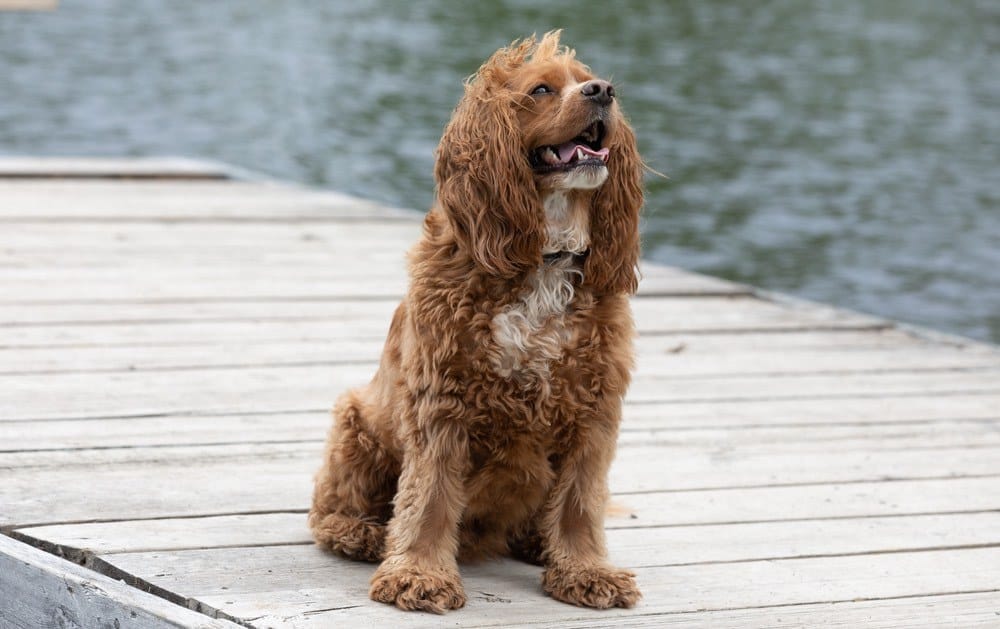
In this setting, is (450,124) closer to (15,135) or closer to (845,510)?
(845,510)

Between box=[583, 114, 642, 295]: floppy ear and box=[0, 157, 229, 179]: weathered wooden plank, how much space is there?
202 inches

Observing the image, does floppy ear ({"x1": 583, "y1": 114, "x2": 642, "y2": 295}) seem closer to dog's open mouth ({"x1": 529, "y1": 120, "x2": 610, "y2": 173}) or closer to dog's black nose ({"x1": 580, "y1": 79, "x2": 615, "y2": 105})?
dog's open mouth ({"x1": 529, "y1": 120, "x2": 610, "y2": 173})

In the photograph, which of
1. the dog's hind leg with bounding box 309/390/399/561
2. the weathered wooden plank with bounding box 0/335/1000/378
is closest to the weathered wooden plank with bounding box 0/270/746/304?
the weathered wooden plank with bounding box 0/335/1000/378

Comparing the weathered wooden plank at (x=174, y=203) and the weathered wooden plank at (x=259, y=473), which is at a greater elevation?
the weathered wooden plank at (x=174, y=203)

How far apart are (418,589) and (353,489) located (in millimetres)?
403

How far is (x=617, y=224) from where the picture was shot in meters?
3.09

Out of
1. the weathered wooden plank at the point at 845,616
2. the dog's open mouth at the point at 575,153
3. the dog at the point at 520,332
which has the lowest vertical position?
the weathered wooden plank at the point at 845,616

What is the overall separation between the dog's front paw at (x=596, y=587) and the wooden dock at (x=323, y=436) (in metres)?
0.03

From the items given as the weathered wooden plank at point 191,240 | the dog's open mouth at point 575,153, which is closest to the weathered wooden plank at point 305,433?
the dog's open mouth at point 575,153

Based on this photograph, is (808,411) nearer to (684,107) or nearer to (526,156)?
(526,156)

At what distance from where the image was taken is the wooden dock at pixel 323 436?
3.14 m

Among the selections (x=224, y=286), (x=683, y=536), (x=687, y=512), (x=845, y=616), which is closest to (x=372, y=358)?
(x=224, y=286)

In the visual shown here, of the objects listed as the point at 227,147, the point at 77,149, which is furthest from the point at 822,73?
the point at 77,149

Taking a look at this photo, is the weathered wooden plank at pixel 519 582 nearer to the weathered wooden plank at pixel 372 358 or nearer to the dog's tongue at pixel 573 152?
the dog's tongue at pixel 573 152
